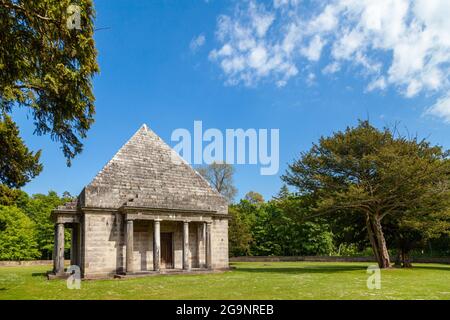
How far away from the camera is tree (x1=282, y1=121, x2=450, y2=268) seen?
75.3 feet

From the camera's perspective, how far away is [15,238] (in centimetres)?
4791

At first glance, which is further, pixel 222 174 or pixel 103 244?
pixel 222 174

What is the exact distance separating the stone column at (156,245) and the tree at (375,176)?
29.9 ft

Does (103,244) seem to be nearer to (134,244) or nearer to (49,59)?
(134,244)

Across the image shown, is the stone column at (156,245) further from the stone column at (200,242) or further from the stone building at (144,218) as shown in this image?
the stone column at (200,242)

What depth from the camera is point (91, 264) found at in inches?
833

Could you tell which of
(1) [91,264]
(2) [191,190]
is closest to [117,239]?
(1) [91,264]

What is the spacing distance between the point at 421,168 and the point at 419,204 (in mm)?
2857

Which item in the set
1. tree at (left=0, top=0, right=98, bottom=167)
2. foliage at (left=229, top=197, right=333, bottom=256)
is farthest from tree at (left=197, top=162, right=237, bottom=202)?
tree at (left=0, top=0, right=98, bottom=167)

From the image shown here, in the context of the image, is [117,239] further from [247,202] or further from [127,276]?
[247,202]

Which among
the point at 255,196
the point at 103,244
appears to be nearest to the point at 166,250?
the point at 103,244

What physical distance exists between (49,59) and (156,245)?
13.3 metres

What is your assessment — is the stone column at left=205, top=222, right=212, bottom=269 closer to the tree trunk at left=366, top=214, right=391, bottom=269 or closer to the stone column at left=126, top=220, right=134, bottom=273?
the stone column at left=126, top=220, right=134, bottom=273
